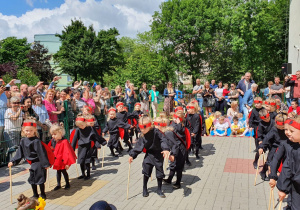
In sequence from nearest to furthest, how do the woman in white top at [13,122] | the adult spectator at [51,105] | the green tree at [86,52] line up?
the woman in white top at [13,122], the adult spectator at [51,105], the green tree at [86,52]

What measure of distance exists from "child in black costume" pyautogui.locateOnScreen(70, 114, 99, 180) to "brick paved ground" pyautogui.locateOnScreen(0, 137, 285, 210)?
0.43m

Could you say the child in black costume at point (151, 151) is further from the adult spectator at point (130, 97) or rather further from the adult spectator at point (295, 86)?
the adult spectator at point (130, 97)

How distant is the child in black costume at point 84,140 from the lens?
24.8 ft

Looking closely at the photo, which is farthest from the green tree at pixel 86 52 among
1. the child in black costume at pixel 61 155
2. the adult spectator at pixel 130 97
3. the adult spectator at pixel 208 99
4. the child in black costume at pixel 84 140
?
the child in black costume at pixel 61 155

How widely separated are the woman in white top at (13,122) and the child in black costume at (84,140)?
2065mm

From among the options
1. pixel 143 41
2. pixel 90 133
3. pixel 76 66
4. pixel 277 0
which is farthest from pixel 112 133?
pixel 143 41

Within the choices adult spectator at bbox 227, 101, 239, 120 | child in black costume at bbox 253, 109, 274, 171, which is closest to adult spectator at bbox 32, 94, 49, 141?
child in black costume at bbox 253, 109, 274, 171

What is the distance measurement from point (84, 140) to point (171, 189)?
2645 mm

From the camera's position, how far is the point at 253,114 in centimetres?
870

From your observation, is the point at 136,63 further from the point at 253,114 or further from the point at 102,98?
the point at 253,114

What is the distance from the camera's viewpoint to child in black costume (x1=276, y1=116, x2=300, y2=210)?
4.09 metres

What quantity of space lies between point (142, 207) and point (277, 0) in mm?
49089

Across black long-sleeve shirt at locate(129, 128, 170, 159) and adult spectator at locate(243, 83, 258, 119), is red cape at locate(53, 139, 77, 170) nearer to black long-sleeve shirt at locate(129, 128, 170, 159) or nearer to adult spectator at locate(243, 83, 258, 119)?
black long-sleeve shirt at locate(129, 128, 170, 159)

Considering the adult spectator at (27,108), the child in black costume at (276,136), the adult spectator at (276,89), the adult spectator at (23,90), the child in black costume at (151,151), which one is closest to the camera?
the child in black costume at (276,136)
